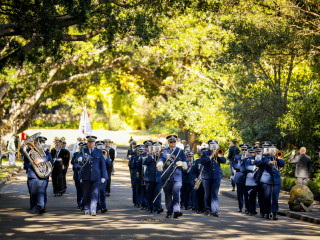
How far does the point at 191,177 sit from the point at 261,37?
24.8 feet

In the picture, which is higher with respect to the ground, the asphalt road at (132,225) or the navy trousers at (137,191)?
the navy trousers at (137,191)

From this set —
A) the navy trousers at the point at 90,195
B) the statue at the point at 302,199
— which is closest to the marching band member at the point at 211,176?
the statue at the point at 302,199

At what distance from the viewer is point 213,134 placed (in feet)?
113

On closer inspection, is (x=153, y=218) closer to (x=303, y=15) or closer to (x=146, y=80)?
(x=303, y=15)

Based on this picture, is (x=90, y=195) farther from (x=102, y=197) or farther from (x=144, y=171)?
(x=144, y=171)

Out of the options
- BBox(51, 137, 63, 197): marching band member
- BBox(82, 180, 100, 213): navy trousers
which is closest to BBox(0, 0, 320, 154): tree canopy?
BBox(51, 137, 63, 197): marching band member

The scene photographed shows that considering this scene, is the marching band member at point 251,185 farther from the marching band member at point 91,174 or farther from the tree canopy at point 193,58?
the tree canopy at point 193,58

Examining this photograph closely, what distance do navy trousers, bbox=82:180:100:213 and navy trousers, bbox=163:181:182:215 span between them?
5.99ft

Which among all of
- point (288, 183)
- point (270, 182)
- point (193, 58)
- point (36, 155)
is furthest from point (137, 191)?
point (193, 58)

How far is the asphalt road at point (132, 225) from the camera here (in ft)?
38.9

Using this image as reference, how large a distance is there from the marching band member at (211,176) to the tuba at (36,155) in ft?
13.8

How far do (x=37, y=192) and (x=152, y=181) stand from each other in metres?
3.15

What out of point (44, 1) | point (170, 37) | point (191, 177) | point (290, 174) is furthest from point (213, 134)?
point (44, 1)

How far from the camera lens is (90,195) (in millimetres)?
15430
